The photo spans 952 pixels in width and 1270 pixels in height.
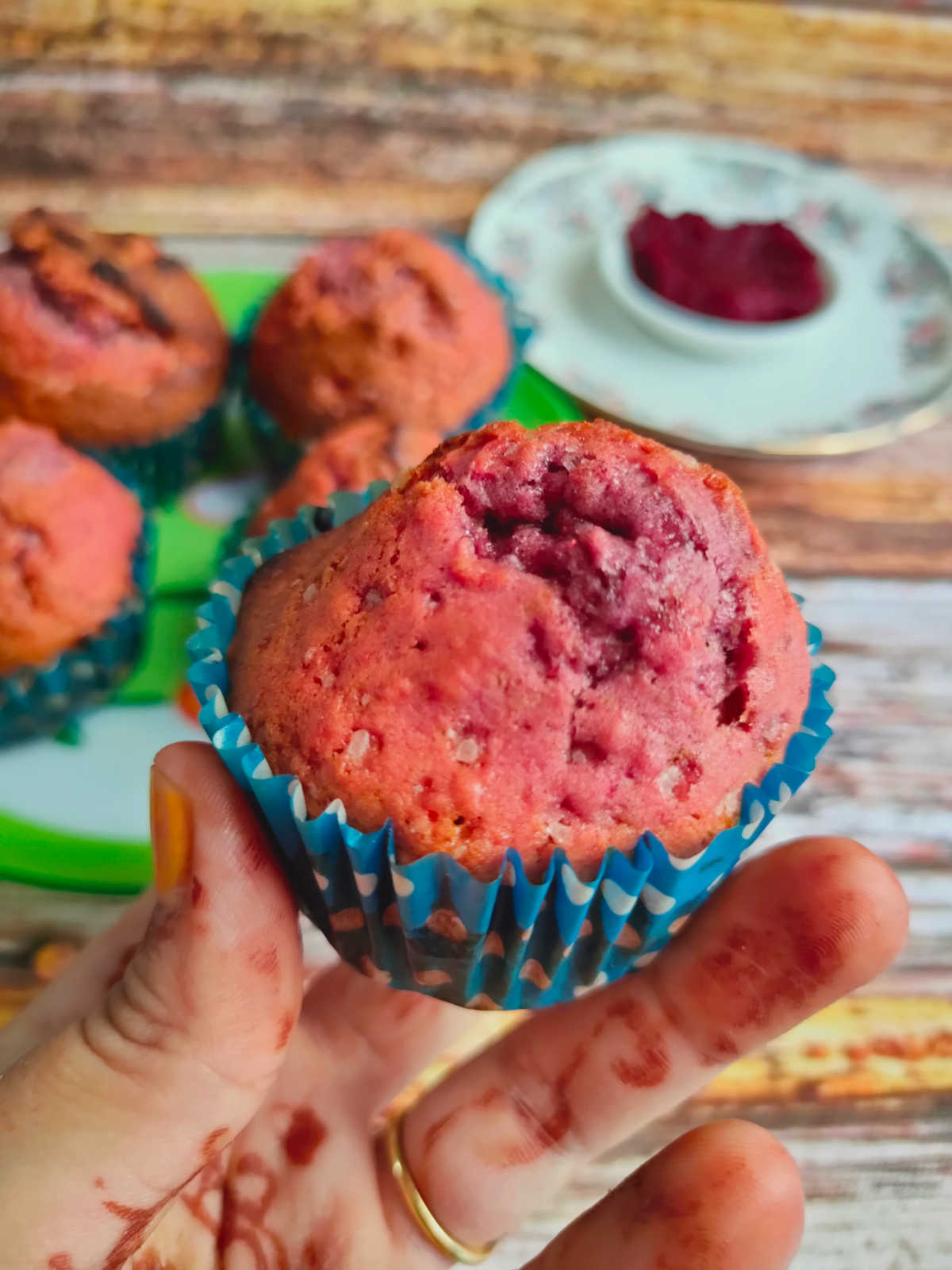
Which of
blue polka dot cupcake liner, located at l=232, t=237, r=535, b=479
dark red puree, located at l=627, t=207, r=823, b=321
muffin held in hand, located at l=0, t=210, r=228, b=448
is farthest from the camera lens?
dark red puree, located at l=627, t=207, r=823, b=321

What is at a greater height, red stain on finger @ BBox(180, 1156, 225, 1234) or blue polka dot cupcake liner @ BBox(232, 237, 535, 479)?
blue polka dot cupcake liner @ BBox(232, 237, 535, 479)

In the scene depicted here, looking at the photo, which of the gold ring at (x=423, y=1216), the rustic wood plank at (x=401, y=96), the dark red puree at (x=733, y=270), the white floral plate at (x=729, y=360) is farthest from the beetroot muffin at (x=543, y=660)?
the rustic wood plank at (x=401, y=96)

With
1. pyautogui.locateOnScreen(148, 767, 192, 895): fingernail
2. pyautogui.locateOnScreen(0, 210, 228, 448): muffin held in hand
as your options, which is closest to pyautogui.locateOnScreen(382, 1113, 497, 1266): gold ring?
pyautogui.locateOnScreen(148, 767, 192, 895): fingernail

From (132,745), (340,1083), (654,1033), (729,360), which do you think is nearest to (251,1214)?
(340,1083)

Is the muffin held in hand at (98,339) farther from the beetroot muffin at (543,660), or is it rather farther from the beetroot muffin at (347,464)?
the beetroot muffin at (543,660)

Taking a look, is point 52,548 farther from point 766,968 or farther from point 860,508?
point 860,508

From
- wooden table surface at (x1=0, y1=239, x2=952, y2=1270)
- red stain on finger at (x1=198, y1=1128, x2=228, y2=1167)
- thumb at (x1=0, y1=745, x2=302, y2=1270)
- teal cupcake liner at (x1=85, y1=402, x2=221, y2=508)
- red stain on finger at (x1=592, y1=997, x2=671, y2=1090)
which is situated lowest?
wooden table surface at (x1=0, y1=239, x2=952, y2=1270)

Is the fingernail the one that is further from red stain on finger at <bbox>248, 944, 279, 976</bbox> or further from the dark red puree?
the dark red puree
